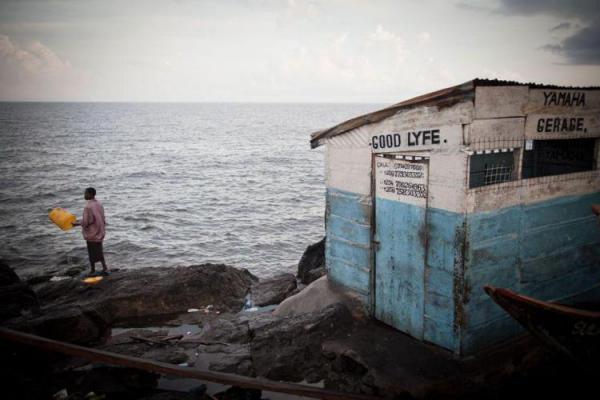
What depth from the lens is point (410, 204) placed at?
6176 mm

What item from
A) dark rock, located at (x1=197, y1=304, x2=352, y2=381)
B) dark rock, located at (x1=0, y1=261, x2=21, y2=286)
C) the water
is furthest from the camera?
the water

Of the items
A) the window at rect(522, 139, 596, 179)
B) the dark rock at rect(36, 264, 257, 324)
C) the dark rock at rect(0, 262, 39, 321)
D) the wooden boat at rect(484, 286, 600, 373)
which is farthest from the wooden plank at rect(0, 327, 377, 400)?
the dark rock at rect(0, 262, 39, 321)

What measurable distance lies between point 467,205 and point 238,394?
3961 mm

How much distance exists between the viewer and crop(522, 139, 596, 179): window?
6.97 meters

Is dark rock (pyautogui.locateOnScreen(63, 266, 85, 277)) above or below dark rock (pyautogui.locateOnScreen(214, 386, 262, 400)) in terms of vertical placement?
below

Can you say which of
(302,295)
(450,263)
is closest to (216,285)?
(302,295)

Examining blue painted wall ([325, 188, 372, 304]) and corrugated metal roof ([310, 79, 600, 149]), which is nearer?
corrugated metal roof ([310, 79, 600, 149])

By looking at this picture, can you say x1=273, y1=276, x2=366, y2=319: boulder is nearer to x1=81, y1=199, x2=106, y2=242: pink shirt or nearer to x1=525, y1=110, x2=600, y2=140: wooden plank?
x1=525, y1=110, x2=600, y2=140: wooden plank

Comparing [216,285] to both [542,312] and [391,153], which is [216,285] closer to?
[391,153]

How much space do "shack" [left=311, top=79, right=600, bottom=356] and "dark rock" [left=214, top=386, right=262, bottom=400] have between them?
2.44 m

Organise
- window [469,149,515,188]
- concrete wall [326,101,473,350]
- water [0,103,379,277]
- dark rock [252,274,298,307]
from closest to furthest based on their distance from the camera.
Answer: concrete wall [326,101,473,350] < window [469,149,515,188] < dark rock [252,274,298,307] < water [0,103,379,277]

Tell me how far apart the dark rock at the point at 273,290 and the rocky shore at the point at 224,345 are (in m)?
0.04

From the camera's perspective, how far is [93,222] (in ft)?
33.3

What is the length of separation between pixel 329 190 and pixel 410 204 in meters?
1.93
